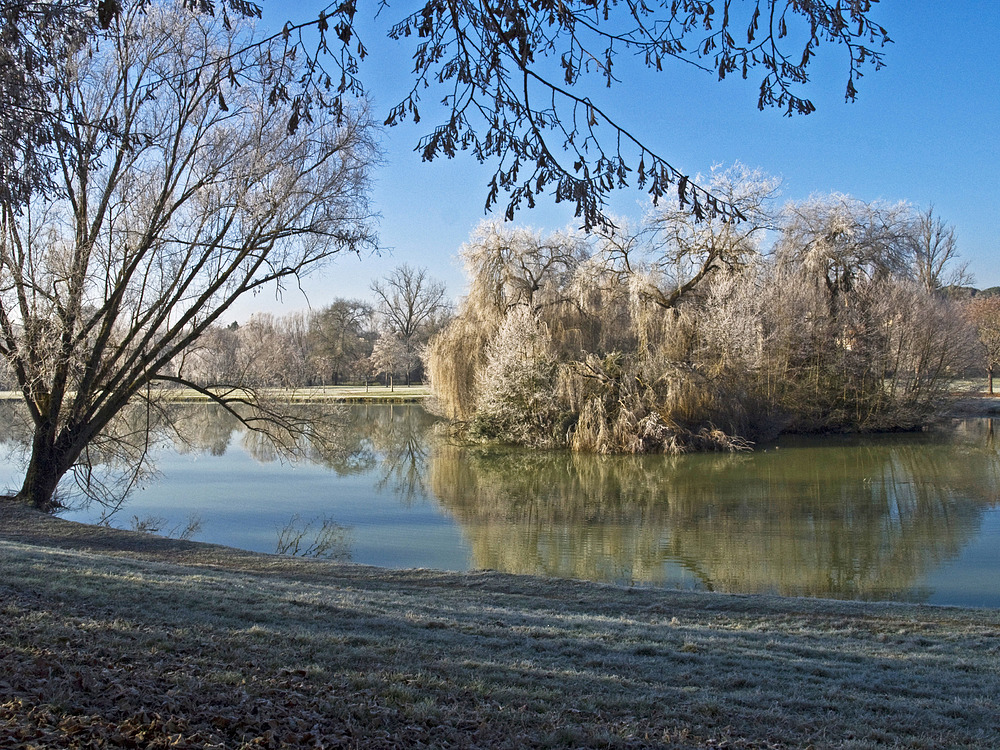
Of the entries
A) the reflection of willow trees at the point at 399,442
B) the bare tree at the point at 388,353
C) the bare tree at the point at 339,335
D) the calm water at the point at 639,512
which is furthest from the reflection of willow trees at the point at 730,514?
the bare tree at the point at 339,335

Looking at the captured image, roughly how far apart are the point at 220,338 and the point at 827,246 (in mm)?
19861

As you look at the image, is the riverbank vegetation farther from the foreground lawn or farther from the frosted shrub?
the foreground lawn

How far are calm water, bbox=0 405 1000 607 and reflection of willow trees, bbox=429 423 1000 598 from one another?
0.05 metres

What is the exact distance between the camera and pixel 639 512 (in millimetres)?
13500

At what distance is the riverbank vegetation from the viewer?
2197cm

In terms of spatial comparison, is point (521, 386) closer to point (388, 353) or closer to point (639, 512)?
point (639, 512)

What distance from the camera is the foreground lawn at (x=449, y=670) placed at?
318 centimetres

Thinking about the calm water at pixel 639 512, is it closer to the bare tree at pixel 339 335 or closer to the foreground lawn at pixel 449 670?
the foreground lawn at pixel 449 670

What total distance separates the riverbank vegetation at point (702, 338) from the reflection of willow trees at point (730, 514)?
197 centimetres

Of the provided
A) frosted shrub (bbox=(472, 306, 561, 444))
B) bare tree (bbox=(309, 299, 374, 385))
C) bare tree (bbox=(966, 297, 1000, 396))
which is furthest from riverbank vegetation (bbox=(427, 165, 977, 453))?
bare tree (bbox=(309, 299, 374, 385))

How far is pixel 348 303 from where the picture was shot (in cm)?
5859

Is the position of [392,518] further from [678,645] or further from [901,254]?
A: [901,254]

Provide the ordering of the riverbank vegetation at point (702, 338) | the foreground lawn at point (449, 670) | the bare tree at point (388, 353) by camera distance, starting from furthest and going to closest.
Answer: the bare tree at point (388, 353) < the riverbank vegetation at point (702, 338) < the foreground lawn at point (449, 670)

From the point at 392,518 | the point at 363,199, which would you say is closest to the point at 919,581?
the point at 392,518
